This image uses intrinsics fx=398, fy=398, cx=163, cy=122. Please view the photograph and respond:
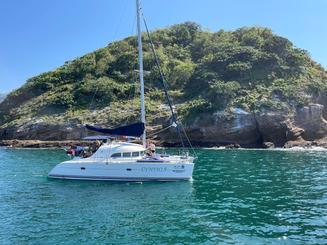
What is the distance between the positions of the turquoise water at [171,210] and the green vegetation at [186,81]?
133 feet

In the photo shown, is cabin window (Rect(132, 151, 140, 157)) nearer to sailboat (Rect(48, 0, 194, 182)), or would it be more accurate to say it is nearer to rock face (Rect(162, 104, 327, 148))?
sailboat (Rect(48, 0, 194, 182))

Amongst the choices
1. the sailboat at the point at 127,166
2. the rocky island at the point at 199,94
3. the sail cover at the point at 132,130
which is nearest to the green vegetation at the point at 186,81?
the rocky island at the point at 199,94

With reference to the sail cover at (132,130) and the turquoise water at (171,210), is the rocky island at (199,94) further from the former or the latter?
the sail cover at (132,130)

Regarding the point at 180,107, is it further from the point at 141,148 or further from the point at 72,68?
the point at 141,148

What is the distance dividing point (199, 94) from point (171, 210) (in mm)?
61709

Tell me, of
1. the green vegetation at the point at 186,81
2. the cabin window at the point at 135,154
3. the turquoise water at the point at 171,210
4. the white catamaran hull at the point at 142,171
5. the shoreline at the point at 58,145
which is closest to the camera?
the turquoise water at the point at 171,210

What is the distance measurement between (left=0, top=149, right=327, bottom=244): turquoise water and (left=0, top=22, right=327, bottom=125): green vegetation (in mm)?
40522

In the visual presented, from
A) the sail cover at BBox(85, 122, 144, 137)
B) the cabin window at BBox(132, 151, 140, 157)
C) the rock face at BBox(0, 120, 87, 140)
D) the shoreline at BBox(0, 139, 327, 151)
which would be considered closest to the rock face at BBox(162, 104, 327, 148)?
the shoreline at BBox(0, 139, 327, 151)

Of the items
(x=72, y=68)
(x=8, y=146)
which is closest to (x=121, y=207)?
(x=8, y=146)

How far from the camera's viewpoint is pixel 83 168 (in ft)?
102

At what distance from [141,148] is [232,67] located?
55123 mm

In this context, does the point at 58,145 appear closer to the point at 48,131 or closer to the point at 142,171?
the point at 48,131

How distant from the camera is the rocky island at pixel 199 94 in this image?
6775 cm

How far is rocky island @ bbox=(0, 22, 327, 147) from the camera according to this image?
67.8m
